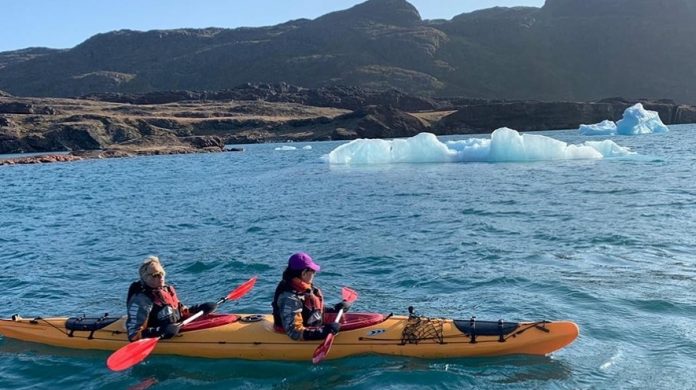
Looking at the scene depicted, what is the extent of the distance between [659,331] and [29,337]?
9.79 meters

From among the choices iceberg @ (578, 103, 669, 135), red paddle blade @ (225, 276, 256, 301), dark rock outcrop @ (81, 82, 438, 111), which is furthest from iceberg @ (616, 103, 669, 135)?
dark rock outcrop @ (81, 82, 438, 111)

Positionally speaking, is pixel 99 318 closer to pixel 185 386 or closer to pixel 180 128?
pixel 185 386

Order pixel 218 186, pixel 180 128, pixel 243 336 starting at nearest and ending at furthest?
pixel 243 336, pixel 218 186, pixel 180 128

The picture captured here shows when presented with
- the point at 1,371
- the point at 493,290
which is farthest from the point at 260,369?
the point at 493,290

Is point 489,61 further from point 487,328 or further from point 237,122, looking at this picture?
point 487,328

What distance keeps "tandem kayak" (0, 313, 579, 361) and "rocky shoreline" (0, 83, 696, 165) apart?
57.2 metres

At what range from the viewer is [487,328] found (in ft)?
29.8

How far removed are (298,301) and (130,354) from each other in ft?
7.63

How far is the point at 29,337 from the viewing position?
10.5 meters

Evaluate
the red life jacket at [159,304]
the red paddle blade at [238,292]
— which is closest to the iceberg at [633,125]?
the red paddle blade at [238,292]

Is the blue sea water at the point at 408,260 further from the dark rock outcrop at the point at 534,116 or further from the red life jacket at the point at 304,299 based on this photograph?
the dark rock outcrop at the point at 534,116

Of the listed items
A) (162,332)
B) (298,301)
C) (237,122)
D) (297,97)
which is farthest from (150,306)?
(297,97)

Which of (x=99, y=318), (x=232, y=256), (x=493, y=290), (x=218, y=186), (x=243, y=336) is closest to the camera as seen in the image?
(x=243, y=336)

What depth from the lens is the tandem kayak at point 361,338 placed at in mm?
8945
